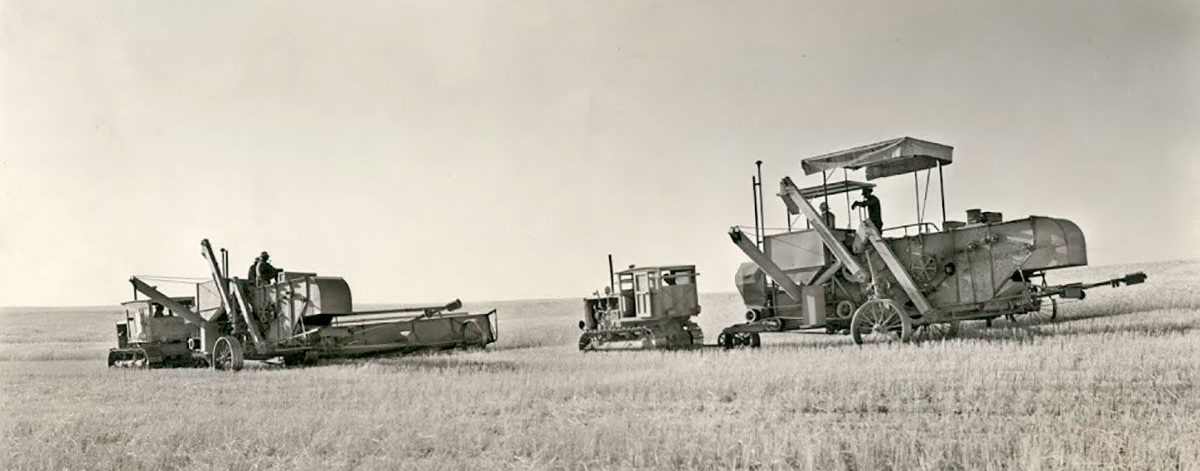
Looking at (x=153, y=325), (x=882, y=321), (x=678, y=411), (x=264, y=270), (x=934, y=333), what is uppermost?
(x=264, y=270)

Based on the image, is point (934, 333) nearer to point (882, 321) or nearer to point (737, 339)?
point (882, 321)

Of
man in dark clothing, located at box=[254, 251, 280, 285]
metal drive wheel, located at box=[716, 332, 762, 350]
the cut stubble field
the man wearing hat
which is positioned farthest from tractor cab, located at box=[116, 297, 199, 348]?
the man wearing hat

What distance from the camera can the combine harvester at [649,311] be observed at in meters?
18.8

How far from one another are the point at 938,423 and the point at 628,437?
9.14ft

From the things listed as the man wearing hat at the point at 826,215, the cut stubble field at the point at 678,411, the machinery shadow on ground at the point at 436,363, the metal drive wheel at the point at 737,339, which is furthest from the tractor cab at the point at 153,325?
the man wearing hat at the point at 826,215

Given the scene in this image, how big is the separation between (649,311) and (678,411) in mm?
9202

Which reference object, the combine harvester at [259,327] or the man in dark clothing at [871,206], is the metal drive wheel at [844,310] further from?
the combine harvester at [259,327]

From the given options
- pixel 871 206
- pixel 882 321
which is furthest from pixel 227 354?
pixel 871 206

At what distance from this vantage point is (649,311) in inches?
738

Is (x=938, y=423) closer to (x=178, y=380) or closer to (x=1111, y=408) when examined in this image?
(x=1111, y=408)

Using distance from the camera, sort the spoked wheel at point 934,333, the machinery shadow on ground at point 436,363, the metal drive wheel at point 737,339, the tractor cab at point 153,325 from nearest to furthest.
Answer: the machinery shadow on ground at point 436,363
the spoked wheel at point 934,333
the metal drive wheel at point 737,339
the tractor cab at point 153,325

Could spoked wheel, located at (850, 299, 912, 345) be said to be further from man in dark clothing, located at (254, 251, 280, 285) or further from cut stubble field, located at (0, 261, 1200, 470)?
man in dark clothing, located at (254, 251, 280, 285)

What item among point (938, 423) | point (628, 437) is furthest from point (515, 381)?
point (938, 423)

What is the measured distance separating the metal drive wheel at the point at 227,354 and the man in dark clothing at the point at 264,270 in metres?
1.47
